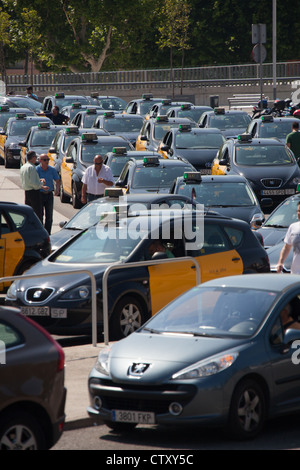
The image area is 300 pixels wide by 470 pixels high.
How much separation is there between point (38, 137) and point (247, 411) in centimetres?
2370

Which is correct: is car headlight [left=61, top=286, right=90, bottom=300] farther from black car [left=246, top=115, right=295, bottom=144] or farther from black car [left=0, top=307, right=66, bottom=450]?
black car [left=246, top=115, right=295, bottom=144]

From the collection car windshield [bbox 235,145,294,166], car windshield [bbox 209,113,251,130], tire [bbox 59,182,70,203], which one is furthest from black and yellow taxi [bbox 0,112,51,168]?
car windshield [bbox 235,145,294,166]

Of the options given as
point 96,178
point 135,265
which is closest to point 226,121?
point 96,178

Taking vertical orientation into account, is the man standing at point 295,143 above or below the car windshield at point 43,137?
above

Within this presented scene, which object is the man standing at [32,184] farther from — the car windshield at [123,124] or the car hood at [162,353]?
the car windshield at [123,124]

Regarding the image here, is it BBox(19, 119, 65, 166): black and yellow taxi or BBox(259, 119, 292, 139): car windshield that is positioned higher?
BBox(259, 119, 292, 139): car windshield

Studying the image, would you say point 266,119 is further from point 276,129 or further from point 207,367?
point 207,367

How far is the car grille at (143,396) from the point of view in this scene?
857 centimetres

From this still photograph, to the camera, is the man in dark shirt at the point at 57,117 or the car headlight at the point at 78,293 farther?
the man in dark shirt at the point at 57,117

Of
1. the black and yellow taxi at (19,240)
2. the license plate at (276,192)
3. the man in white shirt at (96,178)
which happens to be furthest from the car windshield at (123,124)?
the black and yellow taxi at (19,240)

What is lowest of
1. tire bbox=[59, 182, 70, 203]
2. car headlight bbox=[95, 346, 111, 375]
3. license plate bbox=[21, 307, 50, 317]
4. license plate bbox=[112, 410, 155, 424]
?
tire bbox=[59, 182, 70, 203]

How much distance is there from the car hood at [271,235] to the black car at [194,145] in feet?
32.3

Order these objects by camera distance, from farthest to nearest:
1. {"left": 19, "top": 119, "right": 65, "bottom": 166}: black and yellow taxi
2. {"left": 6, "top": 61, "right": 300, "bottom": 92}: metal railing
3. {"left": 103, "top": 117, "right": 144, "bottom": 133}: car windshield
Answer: {"left": 6, "top": 61, "right": 300, "bottom": 92}: metal railing, {"left": 103, "top": 117, "right": 144, "bottom": 133}: car windshield, {"left": 19, "top": 119, "right": 65, "bottom": 166}: black and yellow taxi

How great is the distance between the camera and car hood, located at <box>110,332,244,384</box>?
874 centimetres
